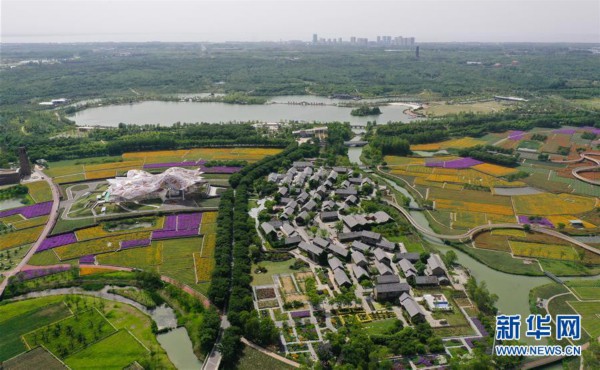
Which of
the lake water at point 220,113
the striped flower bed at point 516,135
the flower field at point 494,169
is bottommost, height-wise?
the flower field at point 494,169

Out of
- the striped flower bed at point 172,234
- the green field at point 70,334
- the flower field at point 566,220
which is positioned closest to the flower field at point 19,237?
the striped flower bed at point 172,234

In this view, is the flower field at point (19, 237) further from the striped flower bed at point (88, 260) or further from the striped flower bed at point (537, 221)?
the striped flower bed at point (537, 221)

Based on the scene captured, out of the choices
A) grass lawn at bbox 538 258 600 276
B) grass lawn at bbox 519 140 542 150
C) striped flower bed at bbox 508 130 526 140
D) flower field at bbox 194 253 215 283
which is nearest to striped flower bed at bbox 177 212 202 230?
flower field at bbox 194 253 215 283

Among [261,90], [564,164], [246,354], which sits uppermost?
[261,90]

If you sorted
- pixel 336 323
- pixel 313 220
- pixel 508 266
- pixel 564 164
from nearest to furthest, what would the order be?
pixel 336 323 → pixel 508 266 → pixel 313 220 → pixel 564 164

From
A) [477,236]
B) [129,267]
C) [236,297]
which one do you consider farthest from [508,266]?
[129,267]

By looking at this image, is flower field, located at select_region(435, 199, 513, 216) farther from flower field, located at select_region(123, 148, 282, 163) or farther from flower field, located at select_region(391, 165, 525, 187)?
flower field, located at select_region(123, 148, 282, 163)

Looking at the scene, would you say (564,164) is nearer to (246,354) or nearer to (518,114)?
(518,114)
